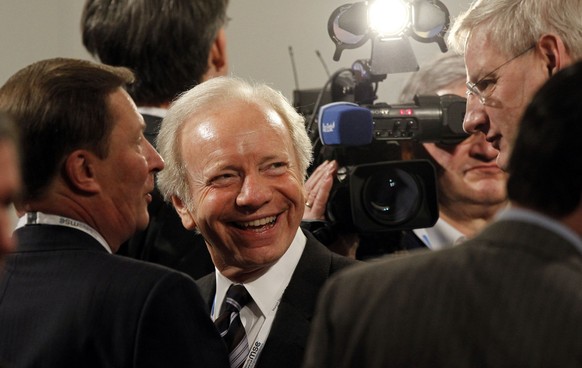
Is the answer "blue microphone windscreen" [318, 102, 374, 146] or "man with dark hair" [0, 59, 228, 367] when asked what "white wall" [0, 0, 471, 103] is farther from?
"man with dark hair" [0, 59, 228, 367]

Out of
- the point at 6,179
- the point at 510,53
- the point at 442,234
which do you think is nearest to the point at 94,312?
the point at 6,179

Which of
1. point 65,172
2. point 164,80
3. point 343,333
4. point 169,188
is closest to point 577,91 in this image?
point 343,333

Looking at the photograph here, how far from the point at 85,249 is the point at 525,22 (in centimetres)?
92

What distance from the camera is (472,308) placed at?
1.23 meters

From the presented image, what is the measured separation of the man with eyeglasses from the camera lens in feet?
1.68

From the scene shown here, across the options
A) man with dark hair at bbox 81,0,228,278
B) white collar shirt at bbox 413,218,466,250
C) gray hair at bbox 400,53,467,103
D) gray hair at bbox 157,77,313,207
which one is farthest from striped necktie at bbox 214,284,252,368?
gray hair at bbox 400,53,467,103

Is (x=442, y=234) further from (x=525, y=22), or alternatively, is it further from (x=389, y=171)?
(x=525, y=22)

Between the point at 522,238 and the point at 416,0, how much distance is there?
1588mm

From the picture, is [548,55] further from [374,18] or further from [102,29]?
[102,29]

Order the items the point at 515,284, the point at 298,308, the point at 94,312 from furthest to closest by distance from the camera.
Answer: the point at 298,308, the point at 94,312, the point at 515,284

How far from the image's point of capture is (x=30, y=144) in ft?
6.53

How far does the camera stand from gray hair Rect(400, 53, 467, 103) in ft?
10.7

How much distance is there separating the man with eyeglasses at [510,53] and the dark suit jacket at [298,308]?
0.40 meters

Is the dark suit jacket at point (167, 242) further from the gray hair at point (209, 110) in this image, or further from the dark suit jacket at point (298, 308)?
the dark suit jacket at point (298, 308)
